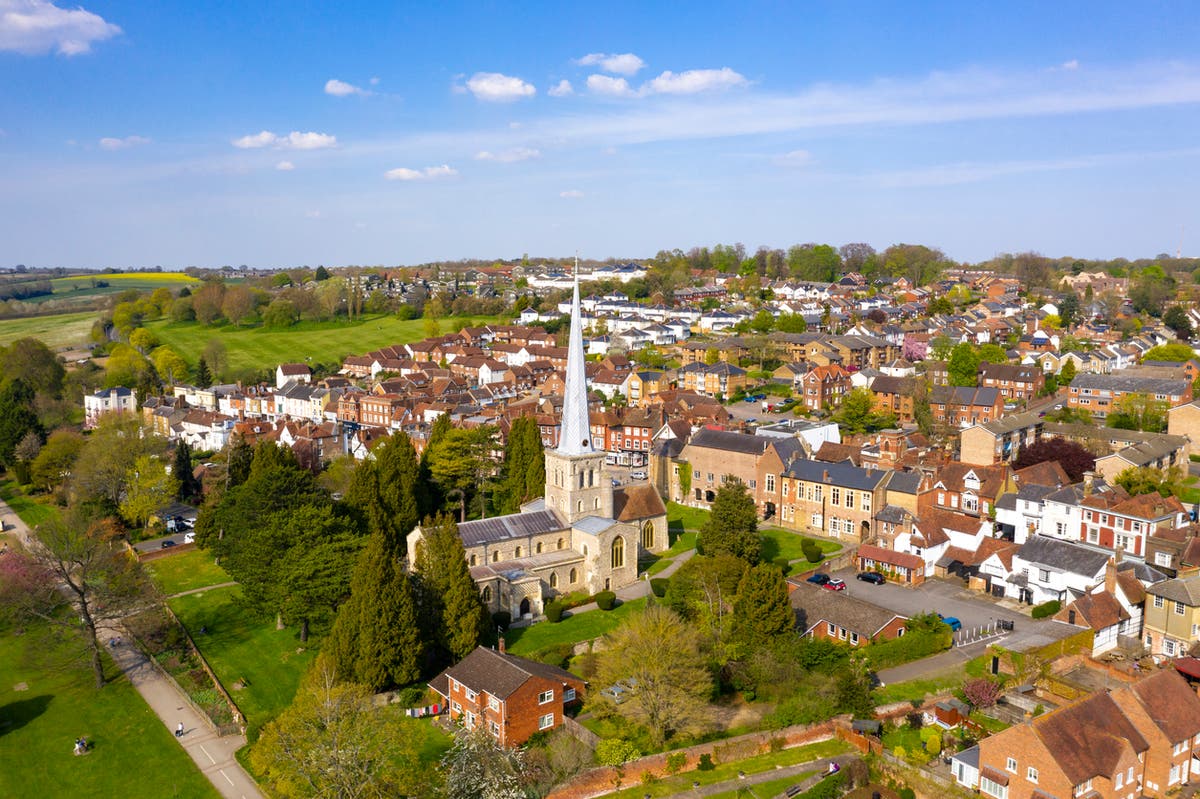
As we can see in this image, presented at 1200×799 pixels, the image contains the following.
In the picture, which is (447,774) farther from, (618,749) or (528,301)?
(528,301)

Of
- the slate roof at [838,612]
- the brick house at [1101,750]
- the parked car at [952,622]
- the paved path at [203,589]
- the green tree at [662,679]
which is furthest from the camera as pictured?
the paved path at [203,589]

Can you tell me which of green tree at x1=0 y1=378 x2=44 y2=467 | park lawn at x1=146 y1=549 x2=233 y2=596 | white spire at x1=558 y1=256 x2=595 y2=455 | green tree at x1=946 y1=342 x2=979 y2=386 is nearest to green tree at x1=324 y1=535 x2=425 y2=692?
white spire at x1=558 y1=256 x2=595 y2=455

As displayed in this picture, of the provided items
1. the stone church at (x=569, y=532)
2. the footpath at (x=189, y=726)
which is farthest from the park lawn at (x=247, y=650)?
the stone church at (x=569, y=532)

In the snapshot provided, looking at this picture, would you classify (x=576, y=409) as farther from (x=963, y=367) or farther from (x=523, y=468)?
(x=963, y=367)

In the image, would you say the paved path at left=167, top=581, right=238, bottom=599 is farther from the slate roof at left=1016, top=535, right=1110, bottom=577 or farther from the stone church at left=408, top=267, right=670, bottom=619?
the slate roof at left=1016, top=535, right=1110, bottom=577

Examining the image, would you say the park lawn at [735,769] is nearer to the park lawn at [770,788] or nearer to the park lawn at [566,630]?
the park lawn at [770,788]

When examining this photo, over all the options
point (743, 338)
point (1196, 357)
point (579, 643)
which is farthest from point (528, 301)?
point (579, 643)

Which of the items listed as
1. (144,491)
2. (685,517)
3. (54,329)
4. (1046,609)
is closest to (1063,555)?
(1046,609)
